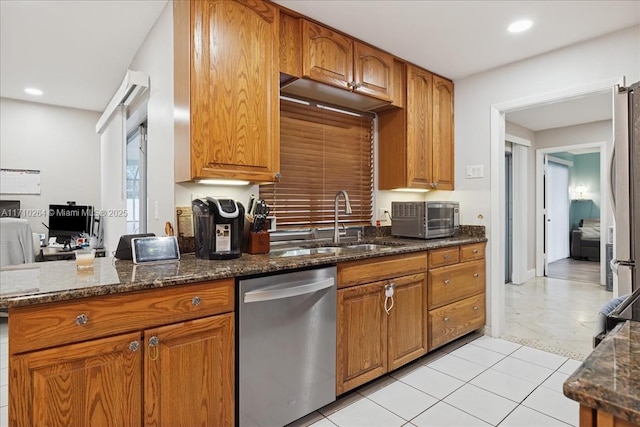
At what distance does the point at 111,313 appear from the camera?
1.29 meters

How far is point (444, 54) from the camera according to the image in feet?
9.48

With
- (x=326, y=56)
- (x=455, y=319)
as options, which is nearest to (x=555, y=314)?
(x=455, y=319)

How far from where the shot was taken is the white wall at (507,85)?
2527 millimetres

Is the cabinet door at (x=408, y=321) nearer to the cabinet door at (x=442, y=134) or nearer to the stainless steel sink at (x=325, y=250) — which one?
the stainless steel sink at (x=325, y=250)

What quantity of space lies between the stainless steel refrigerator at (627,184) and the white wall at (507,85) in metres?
0.78

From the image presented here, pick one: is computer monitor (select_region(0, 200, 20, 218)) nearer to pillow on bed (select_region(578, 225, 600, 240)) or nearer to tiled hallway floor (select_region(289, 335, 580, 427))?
tiled hallway floor (select_region(289, 335, 580, 427))

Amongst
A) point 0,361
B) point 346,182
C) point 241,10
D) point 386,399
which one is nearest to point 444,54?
point 346,182

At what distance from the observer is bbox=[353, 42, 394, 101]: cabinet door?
8.64 ft

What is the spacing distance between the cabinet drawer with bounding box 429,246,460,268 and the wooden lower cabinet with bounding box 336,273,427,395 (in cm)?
16

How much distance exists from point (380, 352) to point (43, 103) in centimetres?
498

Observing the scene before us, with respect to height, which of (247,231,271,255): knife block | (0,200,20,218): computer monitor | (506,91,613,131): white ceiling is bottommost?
(247,231,271,255): knife block

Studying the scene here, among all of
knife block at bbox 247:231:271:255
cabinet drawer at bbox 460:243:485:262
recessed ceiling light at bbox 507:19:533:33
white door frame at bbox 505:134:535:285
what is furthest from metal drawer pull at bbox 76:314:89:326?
white door frame at bbox 505:134:535:285

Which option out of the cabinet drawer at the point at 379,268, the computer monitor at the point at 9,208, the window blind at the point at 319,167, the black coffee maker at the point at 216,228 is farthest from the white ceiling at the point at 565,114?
the computer monitor at the point at 9,208

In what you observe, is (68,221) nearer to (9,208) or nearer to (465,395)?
(9,208)
